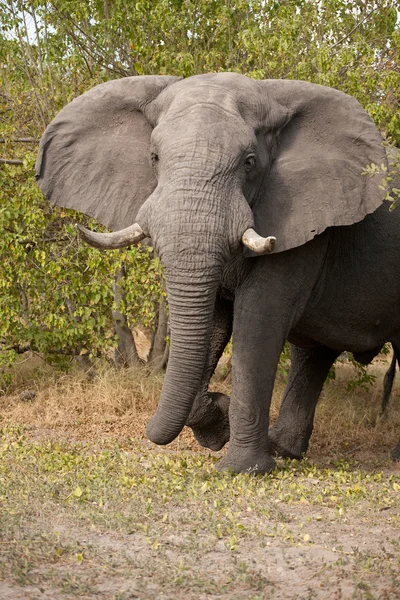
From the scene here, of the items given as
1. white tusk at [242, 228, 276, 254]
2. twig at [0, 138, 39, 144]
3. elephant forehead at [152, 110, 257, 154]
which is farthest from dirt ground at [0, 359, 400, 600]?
twig at [0, 138, 39, 144]

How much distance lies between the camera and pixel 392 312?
7.87 metres

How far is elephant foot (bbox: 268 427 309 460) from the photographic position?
809 centimetres

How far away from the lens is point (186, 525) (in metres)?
5.62

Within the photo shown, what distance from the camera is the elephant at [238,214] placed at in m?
6.19

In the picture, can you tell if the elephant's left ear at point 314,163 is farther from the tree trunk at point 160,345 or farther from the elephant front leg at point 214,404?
the tree trunk at point 160,345

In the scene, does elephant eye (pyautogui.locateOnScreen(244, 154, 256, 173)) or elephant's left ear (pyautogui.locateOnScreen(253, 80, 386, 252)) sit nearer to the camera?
elephant eye (pyautogui.locateOnScreen(244, 154, 256, 173))

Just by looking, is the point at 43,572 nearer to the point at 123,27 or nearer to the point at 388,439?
the point at 388,439

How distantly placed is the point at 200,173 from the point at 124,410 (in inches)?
169

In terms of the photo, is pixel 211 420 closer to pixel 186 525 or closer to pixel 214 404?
pixel 214 404

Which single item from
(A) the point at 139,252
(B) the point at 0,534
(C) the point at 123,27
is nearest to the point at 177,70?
(C) the point at 123,27

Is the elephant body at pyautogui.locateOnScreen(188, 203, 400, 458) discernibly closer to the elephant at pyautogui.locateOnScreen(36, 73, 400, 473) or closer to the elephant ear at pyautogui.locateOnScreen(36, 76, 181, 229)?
the elephant at pyautogui.locateOnScreen(36, 73, 400, 473)

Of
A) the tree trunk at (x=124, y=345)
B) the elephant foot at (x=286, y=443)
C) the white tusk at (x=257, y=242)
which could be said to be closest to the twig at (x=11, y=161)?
the tree trunk at (x=124, y=345)

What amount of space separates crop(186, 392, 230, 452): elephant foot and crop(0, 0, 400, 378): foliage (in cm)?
266

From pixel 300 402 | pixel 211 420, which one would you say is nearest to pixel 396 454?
pixel 300 402
